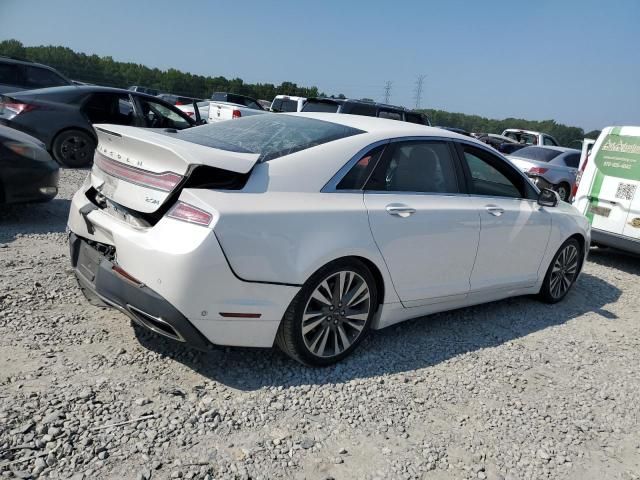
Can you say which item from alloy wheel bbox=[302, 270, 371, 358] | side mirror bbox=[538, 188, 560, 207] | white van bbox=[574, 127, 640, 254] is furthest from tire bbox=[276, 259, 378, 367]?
white van bbox=[574, 127, 640, 254]

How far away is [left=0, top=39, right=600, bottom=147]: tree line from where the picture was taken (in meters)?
31.7

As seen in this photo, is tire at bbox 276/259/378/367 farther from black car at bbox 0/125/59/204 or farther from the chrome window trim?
black car at bbox 0/125/59/204

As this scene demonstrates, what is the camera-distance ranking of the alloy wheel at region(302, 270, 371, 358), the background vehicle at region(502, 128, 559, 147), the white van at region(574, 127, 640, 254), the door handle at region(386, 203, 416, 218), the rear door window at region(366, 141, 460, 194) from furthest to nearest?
the background vehicle at region(502, 128, 559, 147)
the white van at region(574, 127, 640, 254)
the rear door window at region(366, 141, 460, 194)
the door handle at region(386, 203, 416, 218)
the alloy wheel at region(302, 270, 371, 358)

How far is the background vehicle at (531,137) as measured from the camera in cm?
2081

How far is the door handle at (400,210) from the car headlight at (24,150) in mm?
4203

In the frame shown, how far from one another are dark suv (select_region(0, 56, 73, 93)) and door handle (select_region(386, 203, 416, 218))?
11.4 m

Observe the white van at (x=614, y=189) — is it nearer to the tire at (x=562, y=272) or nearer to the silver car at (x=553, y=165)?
the tire at (x=562, y=272)

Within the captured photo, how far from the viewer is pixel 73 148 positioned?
9.26 meters

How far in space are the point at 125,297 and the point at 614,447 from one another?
2.91 metres

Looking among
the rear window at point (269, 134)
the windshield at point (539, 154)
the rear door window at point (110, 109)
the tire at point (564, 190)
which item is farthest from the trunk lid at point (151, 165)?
the windshield at point (539, 154)

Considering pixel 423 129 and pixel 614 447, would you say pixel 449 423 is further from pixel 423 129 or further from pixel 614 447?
pixel 423 129

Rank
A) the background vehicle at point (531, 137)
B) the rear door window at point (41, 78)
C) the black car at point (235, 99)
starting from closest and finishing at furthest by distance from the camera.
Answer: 1. the rear door window at point (41, 78)
2. the background vehicle at point (531, 137)
3. the black car at point (235, 99)

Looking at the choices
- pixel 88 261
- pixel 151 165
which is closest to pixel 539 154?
pixel 151 165

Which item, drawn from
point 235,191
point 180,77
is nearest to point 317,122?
point 235,191
